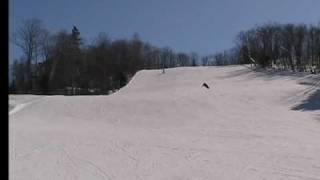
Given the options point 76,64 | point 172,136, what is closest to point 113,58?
point 76,64

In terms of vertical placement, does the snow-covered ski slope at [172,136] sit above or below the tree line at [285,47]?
below

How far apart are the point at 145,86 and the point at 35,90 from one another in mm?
17833

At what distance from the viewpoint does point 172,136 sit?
18.7 meters

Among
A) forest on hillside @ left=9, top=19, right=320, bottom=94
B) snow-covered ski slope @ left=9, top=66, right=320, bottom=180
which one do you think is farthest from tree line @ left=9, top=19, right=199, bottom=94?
snow-covered ski slope @ left=9, top=66, right=320, bottom=180

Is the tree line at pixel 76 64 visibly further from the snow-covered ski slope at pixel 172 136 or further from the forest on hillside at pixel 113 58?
the snow-covered ski slope at pixel 172 136

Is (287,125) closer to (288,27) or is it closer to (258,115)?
(258,115)

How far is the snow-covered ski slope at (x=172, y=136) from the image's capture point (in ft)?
39.0

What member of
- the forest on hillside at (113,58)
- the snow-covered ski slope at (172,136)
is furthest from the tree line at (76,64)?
the snow-covered ski slope at (172,136)

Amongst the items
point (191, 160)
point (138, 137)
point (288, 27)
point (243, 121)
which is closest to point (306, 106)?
point (243, 121)

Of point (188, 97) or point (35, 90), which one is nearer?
point (188, 97)

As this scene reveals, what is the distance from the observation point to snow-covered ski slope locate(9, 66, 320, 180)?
11.9 metres

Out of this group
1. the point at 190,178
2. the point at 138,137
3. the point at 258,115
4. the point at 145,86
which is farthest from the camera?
the point at 145,86

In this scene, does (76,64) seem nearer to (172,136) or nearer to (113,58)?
(113,58)
